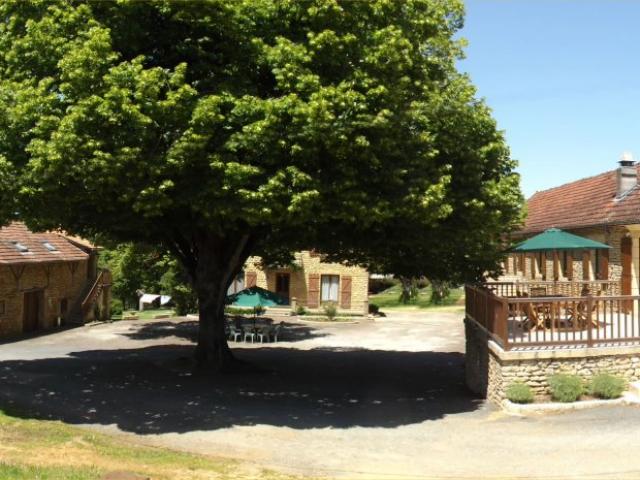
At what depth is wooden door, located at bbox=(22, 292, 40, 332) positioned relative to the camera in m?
28.0

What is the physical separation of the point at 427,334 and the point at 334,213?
63.4ft

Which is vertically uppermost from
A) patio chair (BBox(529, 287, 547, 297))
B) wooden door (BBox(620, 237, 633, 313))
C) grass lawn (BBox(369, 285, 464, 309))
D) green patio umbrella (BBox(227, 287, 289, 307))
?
wooden door (BBox(620, 237, 633, 313))

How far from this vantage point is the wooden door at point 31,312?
28.0 m

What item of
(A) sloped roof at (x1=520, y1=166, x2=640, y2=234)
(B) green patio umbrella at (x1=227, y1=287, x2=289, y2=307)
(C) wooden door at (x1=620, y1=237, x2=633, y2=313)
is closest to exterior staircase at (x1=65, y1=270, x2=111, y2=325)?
(B) green patio umbrella at (x1=227, y1=287, x2=289, y2=307)

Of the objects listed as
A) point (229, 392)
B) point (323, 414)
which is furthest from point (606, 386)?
point (229, 392)

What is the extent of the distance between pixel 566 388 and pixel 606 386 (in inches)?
31.5

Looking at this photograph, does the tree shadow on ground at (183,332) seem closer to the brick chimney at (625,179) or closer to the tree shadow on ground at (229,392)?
the tree shadow on ground at (229,392)

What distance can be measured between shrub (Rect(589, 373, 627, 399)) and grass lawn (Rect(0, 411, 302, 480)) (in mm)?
6746

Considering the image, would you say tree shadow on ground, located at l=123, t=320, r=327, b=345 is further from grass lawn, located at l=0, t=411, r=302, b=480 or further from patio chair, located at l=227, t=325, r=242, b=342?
grass lawn, located at l=0, t=411, r=302, b=480

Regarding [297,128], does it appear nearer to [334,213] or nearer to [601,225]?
[334,213]

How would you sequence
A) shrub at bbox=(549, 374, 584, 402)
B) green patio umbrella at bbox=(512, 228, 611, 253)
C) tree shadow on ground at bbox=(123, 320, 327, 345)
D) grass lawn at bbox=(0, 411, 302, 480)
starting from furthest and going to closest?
tree shadow on ground at bbox=(123, 320, 327, 345) < green patio umbrella at bbox=(512, 228, 611, 253) < shrub at bbox=(549, 374, 584, 402) < grass lawn at bbox=(0, 411, 302, 480)

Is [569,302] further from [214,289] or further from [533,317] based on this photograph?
[214,289]

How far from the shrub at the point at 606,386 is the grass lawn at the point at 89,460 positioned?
6746mm

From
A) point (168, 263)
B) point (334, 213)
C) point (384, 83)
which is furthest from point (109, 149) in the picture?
point (168, 263)
